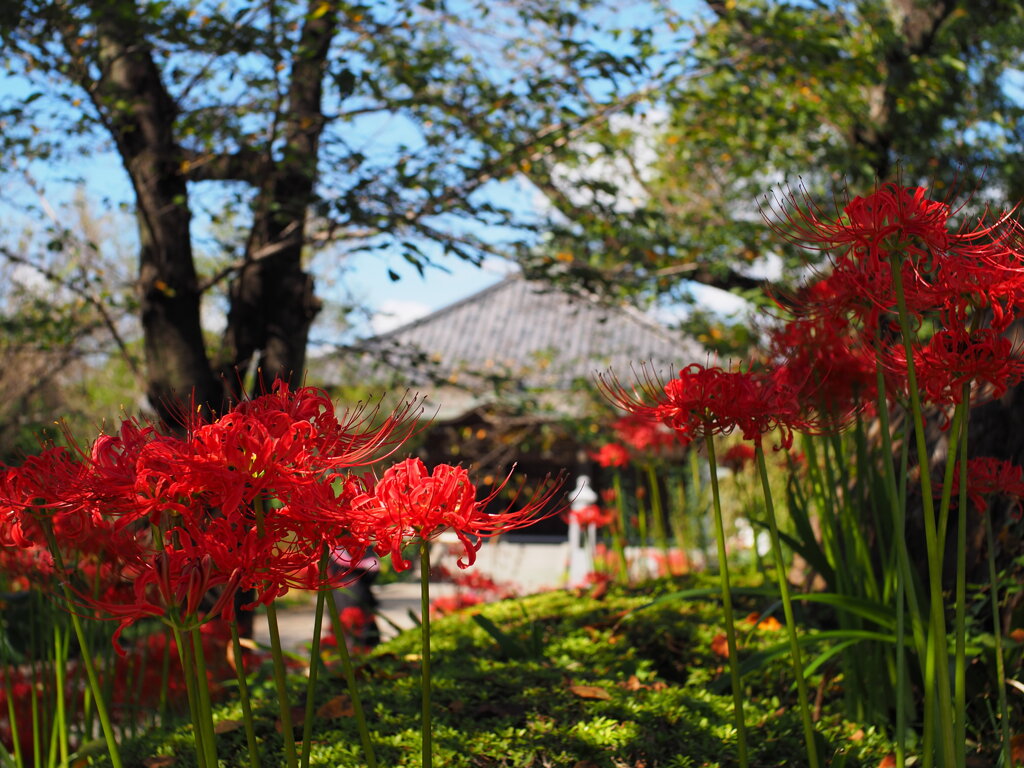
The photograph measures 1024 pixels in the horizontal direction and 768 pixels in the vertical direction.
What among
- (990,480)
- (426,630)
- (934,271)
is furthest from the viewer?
(990,480)

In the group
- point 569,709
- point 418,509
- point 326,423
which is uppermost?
point 326,423

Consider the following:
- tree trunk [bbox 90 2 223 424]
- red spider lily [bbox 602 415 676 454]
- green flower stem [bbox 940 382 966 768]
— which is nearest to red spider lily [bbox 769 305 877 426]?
green flower stem [bbox 940 382 966 768]

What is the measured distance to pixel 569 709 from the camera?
2.58m

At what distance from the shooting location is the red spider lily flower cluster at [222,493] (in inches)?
48.8

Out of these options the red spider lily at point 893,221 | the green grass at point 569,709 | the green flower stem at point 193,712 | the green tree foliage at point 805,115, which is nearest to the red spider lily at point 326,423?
the green flower stem at point 193,712

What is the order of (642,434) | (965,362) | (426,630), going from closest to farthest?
(426,630), (965,362), (642,434)

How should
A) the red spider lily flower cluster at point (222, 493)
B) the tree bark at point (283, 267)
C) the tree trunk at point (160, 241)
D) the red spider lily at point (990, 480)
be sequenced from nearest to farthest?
the red spider lily flower cluster at point (222, 493) < the red spider lily at point (990, 480) < the tree bark at point (283, 267) < the tree trunk at point (160, 241)

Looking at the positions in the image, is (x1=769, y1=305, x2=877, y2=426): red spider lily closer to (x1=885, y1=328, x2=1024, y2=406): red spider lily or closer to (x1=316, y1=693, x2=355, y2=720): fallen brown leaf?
(x1=885, y1=328, x2=1024, y2=406): red spider lily

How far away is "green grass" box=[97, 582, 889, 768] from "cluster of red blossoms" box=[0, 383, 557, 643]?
1.07m

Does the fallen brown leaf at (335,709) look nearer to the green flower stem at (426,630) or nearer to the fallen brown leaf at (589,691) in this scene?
the fallen brown leaf at (589,691)

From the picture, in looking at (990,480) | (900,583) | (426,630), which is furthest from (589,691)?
(426,630)

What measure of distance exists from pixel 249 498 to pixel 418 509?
0.24m

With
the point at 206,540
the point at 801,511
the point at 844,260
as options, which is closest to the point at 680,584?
the point at 801,511

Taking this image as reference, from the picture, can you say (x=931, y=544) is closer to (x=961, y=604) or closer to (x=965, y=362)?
(x=961, y=604)
